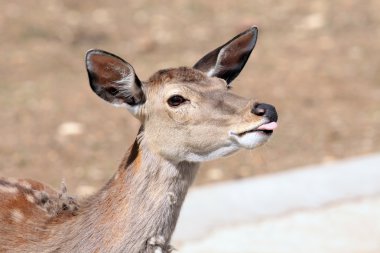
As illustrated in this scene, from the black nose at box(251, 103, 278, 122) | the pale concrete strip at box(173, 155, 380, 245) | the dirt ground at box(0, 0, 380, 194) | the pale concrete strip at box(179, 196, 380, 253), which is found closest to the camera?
the black nose at box(251, 103, 278, 122)

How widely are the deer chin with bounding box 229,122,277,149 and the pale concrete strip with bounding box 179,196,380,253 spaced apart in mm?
2709

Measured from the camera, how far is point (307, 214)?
847 cm

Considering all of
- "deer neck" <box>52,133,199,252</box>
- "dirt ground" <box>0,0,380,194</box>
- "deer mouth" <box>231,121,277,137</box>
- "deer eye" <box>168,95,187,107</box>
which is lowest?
"deer neck" <box>52,133,199,252</box>

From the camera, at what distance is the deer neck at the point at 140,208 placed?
534cm

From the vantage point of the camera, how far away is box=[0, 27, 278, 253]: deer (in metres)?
5.34

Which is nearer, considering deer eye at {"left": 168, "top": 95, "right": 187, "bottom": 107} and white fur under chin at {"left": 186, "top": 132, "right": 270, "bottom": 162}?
white fur under chin at {"left": 186, "top": 132, "right": 270, "bottom": 162}

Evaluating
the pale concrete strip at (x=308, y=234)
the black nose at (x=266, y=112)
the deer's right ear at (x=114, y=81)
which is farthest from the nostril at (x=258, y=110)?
the pale concrete strip at (x=308, y=234)

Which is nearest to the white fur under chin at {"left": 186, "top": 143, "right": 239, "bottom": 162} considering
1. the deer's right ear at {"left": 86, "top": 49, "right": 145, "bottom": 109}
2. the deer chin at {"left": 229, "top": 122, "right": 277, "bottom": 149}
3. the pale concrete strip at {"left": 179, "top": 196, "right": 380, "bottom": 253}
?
the deer chin at {"left": 229, "top": 122, "right": 277, "bottom": 149}

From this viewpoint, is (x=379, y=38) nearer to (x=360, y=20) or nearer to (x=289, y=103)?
(x=360, y=20)

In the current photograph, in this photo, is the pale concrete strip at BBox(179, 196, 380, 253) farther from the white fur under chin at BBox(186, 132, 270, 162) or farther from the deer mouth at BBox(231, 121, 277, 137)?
the deer mouth at BBox(231, 121, 277, 137)

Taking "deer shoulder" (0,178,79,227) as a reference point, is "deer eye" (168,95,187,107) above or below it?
above

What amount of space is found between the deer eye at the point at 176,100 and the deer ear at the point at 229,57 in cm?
49

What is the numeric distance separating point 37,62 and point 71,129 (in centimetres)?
225

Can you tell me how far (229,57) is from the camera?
592cm
